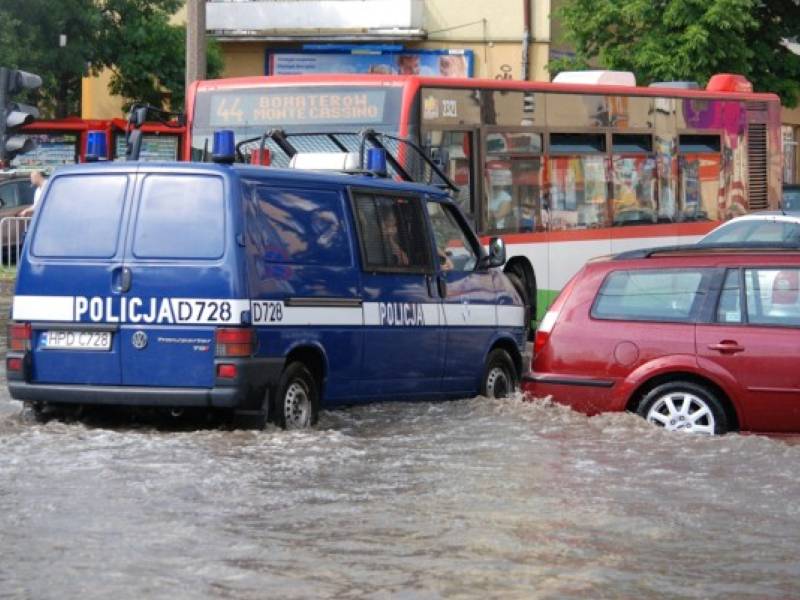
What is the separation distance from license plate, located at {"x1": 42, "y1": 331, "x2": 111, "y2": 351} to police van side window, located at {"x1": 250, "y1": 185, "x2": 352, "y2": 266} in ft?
3.71

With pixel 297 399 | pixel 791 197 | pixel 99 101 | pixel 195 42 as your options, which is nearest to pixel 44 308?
pixel 297 399

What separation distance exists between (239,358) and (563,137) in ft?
34.3

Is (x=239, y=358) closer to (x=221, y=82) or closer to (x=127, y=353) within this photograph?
(x=127, y=353)

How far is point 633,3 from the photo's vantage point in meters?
32.1

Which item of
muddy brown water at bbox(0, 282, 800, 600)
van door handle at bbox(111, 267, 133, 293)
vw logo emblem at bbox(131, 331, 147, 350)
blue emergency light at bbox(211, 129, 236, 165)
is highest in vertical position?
blue emergency light at bbox(211, 129, 236, 165)

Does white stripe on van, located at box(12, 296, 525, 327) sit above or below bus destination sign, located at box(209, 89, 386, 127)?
below

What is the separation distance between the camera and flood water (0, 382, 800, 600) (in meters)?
7.54

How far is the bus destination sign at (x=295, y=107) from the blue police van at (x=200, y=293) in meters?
5.56

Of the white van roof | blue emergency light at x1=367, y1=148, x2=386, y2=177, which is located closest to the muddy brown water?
blue emergency light at x1=367, y1=148, x2=386, y2=177

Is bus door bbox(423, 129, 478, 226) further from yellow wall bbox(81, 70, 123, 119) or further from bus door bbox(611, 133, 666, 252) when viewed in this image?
yellow wall bbox(81, 70, 123, 119)

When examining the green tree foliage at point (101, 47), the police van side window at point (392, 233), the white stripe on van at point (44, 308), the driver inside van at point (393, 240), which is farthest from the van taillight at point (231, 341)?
the green tree foliage at point (101, 47)

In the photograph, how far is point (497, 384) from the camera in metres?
14.4

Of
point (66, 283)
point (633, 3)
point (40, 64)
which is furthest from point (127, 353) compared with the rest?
point (40, 64)

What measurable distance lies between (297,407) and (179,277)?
3.96 ft
